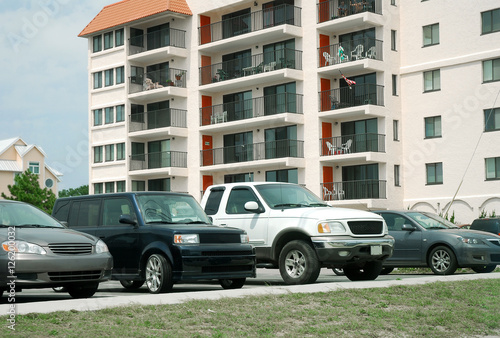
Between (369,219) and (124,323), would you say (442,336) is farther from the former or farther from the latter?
(369,219)

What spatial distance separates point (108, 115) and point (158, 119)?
5.34m

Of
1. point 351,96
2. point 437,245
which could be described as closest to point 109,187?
point 351,96

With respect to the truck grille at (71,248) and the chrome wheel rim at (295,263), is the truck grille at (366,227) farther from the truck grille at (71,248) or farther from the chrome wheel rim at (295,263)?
the truck grille at (71,248)

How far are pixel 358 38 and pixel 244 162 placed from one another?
1034 centimetres

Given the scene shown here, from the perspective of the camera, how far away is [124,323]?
9094 millimetres

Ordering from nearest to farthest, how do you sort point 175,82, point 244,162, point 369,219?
point 369,219 → point 244,162 → point 175,82

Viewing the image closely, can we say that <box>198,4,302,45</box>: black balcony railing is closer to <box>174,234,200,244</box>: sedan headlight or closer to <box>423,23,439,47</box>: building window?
<box>423,23,439,47</box>: building window

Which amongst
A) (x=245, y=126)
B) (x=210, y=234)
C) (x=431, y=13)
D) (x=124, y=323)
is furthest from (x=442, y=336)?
(x=245, y=126)

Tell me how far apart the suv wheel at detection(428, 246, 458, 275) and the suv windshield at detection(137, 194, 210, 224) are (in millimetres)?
6773

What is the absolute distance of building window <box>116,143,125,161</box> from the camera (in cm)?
5758

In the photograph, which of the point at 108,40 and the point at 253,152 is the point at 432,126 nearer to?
the point at 253,152

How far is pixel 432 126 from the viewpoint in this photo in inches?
1767

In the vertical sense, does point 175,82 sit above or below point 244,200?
above

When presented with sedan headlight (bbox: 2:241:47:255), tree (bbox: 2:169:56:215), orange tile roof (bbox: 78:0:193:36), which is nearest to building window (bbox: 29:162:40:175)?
tree (bbox: 2:169:56:215)
